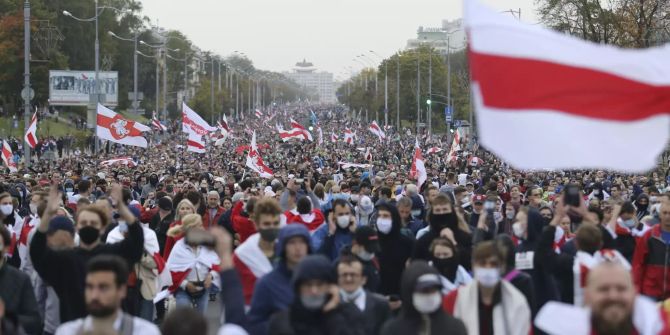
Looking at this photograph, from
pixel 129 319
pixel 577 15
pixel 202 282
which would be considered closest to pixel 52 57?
pixel 577 15

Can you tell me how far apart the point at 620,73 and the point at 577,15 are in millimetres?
52800

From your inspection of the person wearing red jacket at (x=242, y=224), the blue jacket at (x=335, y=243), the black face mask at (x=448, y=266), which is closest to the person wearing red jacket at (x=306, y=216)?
the person wearing red jacket at (x=242, y=224)

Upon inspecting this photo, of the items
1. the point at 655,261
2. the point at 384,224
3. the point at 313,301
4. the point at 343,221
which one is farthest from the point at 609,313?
the point at 655,261

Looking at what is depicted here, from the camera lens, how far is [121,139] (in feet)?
113

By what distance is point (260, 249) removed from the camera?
29.1 feet

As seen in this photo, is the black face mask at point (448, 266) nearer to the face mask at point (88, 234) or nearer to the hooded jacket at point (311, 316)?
the face mask at point (88, 234)

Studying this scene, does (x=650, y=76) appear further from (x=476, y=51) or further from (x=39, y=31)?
(x=39, y=31)

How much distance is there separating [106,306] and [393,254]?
14.1ft

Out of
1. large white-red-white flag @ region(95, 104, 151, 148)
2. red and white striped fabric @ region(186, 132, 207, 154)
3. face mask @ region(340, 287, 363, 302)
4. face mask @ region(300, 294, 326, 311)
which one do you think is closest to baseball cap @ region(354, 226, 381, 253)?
face mask @ region(340, 287, 363, 302)

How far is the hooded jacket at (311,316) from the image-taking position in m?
6.84

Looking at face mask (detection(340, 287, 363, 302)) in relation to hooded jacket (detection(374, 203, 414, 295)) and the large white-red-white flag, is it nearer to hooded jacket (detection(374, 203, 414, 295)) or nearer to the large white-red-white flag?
hooded jacket (detection(374, 203, 414, 295))

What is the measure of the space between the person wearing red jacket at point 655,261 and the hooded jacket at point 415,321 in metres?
4.30

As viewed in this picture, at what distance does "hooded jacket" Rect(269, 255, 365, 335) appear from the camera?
6844 mm

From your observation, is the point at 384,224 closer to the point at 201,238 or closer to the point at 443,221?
the point at 443,221
